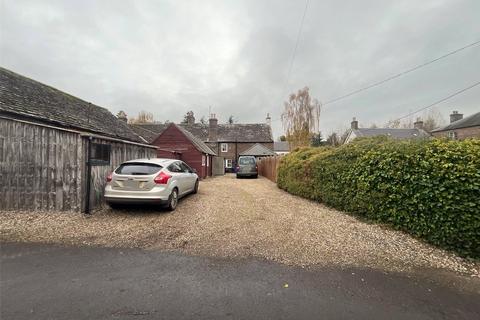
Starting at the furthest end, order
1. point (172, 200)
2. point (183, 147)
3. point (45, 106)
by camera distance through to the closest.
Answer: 1. point (183, 147)
2. point (45, 106)
3. point (172, 200)

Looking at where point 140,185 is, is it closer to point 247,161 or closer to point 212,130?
point 247,161

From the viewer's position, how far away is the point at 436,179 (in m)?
5.27

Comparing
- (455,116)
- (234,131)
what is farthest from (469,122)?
(234,131)

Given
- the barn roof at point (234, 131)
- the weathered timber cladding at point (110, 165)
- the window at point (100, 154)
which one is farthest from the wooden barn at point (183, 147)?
the barn roof at point (234, 131)

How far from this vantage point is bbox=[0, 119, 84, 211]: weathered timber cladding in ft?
25.0

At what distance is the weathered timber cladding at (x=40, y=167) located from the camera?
763 centimetres

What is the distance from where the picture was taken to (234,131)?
44.2m

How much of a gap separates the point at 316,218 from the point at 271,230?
6.23 feet

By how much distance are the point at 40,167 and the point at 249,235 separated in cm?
650

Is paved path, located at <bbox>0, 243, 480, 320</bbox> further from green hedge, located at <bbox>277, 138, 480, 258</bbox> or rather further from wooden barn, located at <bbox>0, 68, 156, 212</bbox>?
wooden barn, located at <bbox>0, 68, 156, 212</bbox>

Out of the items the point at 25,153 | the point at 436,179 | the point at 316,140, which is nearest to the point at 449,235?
the point at 436,179

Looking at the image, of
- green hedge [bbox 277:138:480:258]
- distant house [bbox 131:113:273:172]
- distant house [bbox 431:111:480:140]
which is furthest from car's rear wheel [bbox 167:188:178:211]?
distant house [bbox 131:113:273:172]

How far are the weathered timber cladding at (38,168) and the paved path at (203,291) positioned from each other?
3230 mm

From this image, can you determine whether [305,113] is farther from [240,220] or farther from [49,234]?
[49,234]
